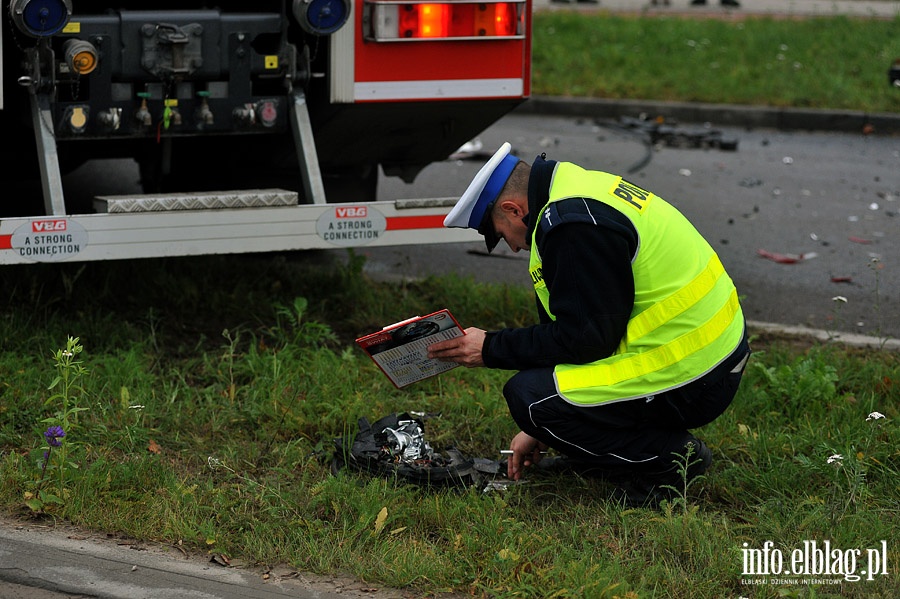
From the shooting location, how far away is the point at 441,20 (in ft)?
14.7

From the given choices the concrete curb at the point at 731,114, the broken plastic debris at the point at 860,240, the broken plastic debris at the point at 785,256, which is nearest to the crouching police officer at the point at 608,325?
the broken plastic debris at the point at 785,256

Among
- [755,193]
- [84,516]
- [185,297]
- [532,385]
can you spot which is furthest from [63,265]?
[755,193]

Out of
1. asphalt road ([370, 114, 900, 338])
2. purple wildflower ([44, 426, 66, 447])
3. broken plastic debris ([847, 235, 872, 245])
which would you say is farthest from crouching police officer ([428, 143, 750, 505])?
broken plastic debris ([847, 235, 872, 245])

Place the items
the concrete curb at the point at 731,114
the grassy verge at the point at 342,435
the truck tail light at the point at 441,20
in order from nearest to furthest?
the grassy verge at the point at 342,435 → the truck tail light at the point at 441,20 → the concrete curb at the point at 731,114

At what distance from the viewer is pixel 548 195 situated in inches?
127

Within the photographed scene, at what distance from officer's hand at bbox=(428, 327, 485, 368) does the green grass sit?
23.7ft

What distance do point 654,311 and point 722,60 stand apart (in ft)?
27.4

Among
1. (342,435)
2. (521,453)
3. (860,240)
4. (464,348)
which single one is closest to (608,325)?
(464,348)

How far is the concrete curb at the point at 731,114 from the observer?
385 inches

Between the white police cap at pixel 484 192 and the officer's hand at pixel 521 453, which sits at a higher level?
the white police cap at pixel 484 192

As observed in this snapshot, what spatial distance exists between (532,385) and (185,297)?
2035mm

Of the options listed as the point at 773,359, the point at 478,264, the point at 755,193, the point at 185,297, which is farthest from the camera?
the point at 755,193

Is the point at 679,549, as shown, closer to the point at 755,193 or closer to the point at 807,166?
the point at 755,193

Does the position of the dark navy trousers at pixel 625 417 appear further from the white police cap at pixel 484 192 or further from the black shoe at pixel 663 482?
the white police cap at pixel 484 192
